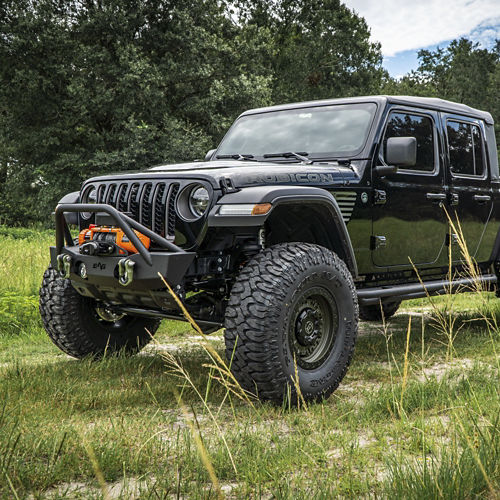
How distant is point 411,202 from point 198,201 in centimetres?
206

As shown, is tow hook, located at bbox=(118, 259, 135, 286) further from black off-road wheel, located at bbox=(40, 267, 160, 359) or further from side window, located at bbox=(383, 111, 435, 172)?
side window, located at bbox=(383, 111, 435, 172)

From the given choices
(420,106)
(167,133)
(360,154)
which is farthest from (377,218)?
(167,133)

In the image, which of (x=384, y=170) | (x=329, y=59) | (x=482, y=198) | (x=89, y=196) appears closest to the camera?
(x=89, y=196)

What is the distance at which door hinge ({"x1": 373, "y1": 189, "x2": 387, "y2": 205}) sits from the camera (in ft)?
14.8

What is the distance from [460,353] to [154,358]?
8.31ft

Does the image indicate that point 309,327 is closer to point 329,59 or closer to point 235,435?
point 235,435

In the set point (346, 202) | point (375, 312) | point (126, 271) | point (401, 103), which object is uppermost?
point (401, 103)

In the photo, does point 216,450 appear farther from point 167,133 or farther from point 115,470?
point 167,133

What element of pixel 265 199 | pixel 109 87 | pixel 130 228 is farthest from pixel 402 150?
pixel 109 87

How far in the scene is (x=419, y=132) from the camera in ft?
16.9

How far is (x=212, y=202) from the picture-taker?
3449 millimetres

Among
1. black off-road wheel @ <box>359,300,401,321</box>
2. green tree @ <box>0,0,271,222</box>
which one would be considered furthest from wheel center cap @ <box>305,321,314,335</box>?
green tree @ <box>0,0,271,222</box>

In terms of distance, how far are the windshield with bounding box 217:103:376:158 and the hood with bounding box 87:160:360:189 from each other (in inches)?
13.8

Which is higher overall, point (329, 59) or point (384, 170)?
point (329, 59)
